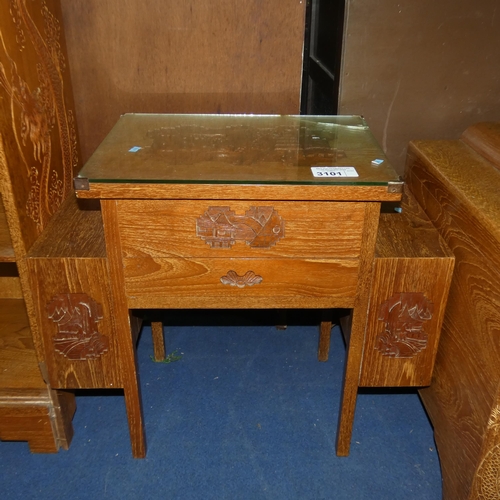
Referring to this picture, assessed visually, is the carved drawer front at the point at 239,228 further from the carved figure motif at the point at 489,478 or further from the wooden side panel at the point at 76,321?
the carved figure motif at the point at 489,478

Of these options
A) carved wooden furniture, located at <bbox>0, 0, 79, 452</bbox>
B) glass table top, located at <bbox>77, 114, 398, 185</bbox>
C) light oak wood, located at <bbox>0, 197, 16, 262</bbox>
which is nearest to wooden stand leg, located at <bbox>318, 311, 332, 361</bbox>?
glass table top, located at <bbox>77, 114, 398, 185</bbox>

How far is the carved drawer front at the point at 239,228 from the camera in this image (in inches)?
39.2

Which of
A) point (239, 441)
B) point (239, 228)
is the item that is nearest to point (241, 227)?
point (239, 228)

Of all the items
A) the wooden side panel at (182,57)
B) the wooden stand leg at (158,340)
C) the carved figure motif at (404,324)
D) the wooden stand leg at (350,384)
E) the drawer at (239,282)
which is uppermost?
the wooden side panel at (182,57)

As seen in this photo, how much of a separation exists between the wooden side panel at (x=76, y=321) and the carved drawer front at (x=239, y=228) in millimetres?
131

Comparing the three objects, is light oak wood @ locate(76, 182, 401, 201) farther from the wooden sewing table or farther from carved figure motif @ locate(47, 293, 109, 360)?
carved figure motif @ locate(47, 293, 109, 360)

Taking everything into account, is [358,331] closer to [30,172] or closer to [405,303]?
[405,303]

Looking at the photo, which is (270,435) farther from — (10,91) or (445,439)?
(10,91)

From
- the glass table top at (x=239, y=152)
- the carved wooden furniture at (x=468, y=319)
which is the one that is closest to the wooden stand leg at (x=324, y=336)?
the carved wooden furniture at (x=468, y=319)

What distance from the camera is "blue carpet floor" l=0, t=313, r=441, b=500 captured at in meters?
1.23

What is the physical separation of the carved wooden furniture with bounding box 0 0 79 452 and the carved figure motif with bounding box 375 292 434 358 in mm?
752

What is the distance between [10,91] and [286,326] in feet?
3.58

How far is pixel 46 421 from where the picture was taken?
1.27 metres

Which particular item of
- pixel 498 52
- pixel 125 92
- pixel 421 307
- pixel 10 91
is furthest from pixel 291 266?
pixel 498 52
